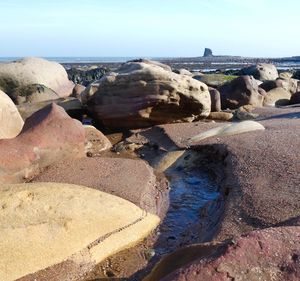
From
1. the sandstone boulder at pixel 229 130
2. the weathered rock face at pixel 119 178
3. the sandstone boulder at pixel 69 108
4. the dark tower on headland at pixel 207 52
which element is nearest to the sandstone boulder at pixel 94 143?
the weathered rock face at pixel 119 178

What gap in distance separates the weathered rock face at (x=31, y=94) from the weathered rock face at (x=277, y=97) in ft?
18.7

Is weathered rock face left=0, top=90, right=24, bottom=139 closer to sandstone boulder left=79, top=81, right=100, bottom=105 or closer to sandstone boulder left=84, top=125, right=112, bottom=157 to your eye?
sandstone boulder left=84, top=125, right=112, bottom=157

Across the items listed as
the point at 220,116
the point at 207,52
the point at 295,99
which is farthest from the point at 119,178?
the point at 207,52

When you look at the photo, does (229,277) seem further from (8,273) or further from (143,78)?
(143,78)

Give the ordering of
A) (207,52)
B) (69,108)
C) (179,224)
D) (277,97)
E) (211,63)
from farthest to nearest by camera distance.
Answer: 1. (207,52)
2. (211,63)
3. (277,97)
4. (69,108)
5. (179,224)

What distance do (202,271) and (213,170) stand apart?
355 cm

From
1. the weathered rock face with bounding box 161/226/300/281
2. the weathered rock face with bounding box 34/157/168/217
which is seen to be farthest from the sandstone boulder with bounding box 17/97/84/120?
the weathered rock face with bounding box 161/226/300/281

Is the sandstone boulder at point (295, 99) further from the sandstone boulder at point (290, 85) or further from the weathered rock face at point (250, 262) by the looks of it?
the weathered rock face at point (250, 262)

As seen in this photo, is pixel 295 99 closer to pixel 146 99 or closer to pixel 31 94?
pixel 146 99

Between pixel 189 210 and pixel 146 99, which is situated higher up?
pixel 146 99

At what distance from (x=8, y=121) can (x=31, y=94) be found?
209 inches

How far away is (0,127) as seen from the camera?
576cm

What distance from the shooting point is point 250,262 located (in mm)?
2129

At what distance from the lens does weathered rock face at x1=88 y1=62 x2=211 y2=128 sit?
8.02m
